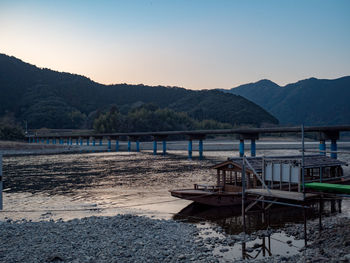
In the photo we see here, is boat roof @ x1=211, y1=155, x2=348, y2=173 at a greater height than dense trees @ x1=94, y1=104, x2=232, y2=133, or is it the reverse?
dense trees @ x1=94, y1=104, x2=232, y2=133

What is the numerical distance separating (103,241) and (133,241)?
52.6 inches

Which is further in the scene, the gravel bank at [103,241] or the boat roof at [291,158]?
the boat roof at [291,158]

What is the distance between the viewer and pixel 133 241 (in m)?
15.6

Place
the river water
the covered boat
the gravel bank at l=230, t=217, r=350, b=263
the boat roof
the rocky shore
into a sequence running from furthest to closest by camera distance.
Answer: the boat roof < the river water < the covered boat < the rocky shore < the gravel bank at l=230, t=217, r=350, b=263

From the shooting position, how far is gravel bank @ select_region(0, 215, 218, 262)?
1352 centimetres

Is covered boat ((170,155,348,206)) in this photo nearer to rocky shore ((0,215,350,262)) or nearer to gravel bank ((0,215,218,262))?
rocky shore ((0,215,350,262))

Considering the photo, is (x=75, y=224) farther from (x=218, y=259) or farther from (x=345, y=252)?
(x=345, y=252)

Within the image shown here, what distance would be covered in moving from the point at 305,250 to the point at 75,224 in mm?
11518

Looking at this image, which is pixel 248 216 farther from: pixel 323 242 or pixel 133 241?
pixel 133 241

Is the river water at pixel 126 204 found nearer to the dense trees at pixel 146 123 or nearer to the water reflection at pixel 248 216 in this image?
the water reflection at pixel 248 216

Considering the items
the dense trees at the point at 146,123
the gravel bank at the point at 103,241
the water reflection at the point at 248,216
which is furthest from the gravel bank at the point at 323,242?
the dense trees at the point at 146,123

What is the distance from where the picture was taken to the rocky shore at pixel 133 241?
13320 mm

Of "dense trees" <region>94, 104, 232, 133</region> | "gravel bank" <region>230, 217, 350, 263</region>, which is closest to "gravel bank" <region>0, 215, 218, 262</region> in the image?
"gravel bank" <region>230, 217, 350, 263</region>

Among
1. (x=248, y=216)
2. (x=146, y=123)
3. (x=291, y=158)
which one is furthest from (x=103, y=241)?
(x=146, y=123)
